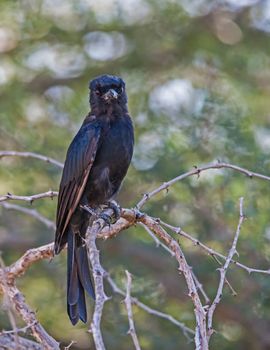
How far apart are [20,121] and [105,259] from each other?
1.67 meters

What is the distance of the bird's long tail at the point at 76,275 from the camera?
17.8 feet

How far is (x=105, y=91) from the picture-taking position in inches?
237

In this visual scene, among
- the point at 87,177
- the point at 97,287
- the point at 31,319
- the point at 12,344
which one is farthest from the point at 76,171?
the point at 97,287

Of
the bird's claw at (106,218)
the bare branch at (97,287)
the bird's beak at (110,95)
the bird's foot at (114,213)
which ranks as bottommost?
the bare branch at (97,287)

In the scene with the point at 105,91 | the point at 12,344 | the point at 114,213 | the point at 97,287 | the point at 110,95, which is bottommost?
the point at 97,287

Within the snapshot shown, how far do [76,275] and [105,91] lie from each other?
121cm

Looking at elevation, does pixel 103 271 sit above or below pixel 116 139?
below

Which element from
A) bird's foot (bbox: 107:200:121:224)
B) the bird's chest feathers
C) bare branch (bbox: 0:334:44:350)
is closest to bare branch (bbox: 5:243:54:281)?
bare branch (bbox: 0:334:44:350)

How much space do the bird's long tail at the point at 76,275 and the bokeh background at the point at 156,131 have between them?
1639 millimetres

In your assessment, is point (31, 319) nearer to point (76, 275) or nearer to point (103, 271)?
point (103, 271)

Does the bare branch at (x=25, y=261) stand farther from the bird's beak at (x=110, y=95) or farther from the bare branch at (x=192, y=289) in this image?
the bird's beak at (x=110, y=95)

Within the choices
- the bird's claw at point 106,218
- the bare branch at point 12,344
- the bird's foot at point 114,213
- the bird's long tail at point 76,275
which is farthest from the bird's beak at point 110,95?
the bare branch at point 12,344

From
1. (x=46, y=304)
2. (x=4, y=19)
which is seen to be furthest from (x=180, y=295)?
(x=4, y=19)

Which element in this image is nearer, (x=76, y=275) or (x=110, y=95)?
(x=76, y=275)
